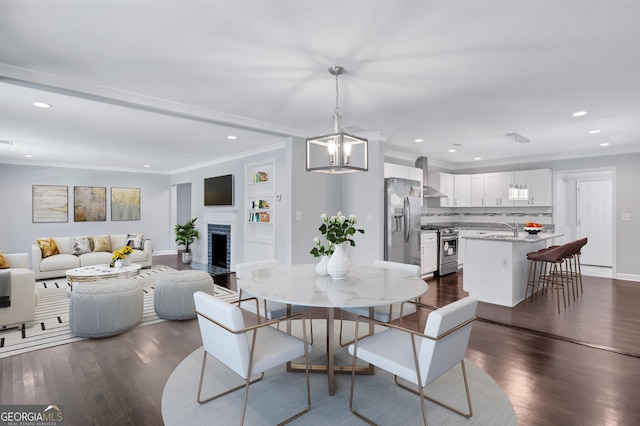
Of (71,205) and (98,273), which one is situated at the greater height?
(71,205)

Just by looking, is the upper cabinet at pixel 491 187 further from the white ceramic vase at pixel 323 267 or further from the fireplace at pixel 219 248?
the white ceramic vase at pixel 323 267

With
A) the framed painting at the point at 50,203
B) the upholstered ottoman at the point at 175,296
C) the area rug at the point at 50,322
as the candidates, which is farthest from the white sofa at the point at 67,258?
the upholstered ottoman at the point at 175,296

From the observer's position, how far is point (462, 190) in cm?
764

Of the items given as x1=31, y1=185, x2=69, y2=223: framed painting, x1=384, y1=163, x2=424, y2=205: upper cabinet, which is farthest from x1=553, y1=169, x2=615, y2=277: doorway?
x1=31, y1=185, x2=69, y2=223: framed painting

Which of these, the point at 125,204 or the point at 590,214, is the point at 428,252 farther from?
the point at 125,204

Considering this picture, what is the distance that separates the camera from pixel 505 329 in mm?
3592

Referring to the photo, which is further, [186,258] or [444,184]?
[186,258]

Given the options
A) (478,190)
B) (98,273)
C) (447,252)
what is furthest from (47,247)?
(478,190)

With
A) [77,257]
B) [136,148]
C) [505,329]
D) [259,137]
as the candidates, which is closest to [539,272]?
[505,329]

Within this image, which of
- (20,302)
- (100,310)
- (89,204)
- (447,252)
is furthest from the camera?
(89,204)

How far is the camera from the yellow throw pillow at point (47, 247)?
20.3ft

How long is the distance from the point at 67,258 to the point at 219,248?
2.76m

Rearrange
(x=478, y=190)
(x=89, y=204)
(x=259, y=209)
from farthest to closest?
(x=89, y=204) < (x=478, y=190) < (x=259, y=209)

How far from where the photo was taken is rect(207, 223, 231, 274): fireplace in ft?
22.6
